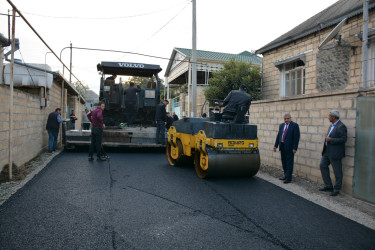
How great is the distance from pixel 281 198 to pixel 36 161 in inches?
260

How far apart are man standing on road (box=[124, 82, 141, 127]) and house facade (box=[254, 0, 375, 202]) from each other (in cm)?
430

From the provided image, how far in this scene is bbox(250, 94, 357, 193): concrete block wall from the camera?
5.55 meters

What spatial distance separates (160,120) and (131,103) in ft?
5.30

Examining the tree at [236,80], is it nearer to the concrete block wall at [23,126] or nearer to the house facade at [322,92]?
the house facade at [322,92]

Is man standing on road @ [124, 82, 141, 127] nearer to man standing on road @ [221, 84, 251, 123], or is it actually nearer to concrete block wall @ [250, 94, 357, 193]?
concrete block wall @ [250, 94, 357, 193]

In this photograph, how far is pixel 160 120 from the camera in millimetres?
10172

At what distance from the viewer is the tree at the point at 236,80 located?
45.0 feet

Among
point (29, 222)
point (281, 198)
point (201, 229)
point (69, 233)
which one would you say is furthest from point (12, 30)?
point (281, 198)

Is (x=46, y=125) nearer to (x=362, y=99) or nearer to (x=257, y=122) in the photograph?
(x=257, y=122)

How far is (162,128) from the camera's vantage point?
10.3m

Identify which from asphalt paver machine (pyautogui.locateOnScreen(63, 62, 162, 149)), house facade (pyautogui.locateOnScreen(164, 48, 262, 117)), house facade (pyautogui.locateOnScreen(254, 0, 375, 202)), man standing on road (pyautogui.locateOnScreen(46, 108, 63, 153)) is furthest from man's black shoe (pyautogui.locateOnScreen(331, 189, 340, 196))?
house facade (pyautogui.locateOnScreen(164, 48, 262, 117))

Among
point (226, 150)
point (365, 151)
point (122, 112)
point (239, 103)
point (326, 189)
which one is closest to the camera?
point (365, 151)

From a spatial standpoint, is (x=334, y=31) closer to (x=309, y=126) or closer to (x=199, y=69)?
Result: (x=309, y=126)

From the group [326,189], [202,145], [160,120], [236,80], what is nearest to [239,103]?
[202,145]
